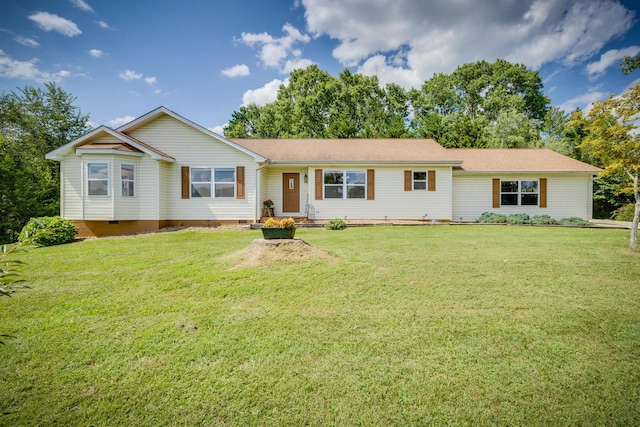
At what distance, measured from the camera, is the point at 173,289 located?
5.27m

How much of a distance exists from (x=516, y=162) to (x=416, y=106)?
22.7 meters

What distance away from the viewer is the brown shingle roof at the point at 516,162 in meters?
15.9

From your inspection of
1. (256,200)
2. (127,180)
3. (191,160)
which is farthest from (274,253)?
(127,180)

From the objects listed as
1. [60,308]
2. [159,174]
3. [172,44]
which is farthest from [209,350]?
[172,44]

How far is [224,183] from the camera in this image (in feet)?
47.0

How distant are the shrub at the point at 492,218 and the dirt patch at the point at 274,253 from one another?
12.3 m

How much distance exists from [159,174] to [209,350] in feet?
40.2

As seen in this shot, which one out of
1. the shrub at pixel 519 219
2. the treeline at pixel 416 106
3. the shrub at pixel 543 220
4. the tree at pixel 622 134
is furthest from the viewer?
the treeline at pixel 416 106

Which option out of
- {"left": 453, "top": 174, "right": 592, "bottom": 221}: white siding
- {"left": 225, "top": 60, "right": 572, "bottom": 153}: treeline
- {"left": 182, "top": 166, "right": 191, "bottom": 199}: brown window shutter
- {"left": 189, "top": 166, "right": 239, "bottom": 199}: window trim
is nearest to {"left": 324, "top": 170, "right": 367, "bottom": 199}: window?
{"left": 189, "top": 166, "right": 239, "bottom": 199}: window trim

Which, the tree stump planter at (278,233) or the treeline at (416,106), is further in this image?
the treeline at (416,106)

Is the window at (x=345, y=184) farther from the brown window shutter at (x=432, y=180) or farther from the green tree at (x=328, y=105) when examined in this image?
the green tree at (x=328, y=105)

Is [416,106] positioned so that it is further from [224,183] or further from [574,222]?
[224,183]

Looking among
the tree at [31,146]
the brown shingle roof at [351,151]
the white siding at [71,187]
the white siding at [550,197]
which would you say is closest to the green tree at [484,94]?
the brown shingle roof at [351,151]

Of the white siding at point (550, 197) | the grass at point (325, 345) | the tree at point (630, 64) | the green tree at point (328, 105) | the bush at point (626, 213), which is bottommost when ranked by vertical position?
the grass at point (325, 345)
